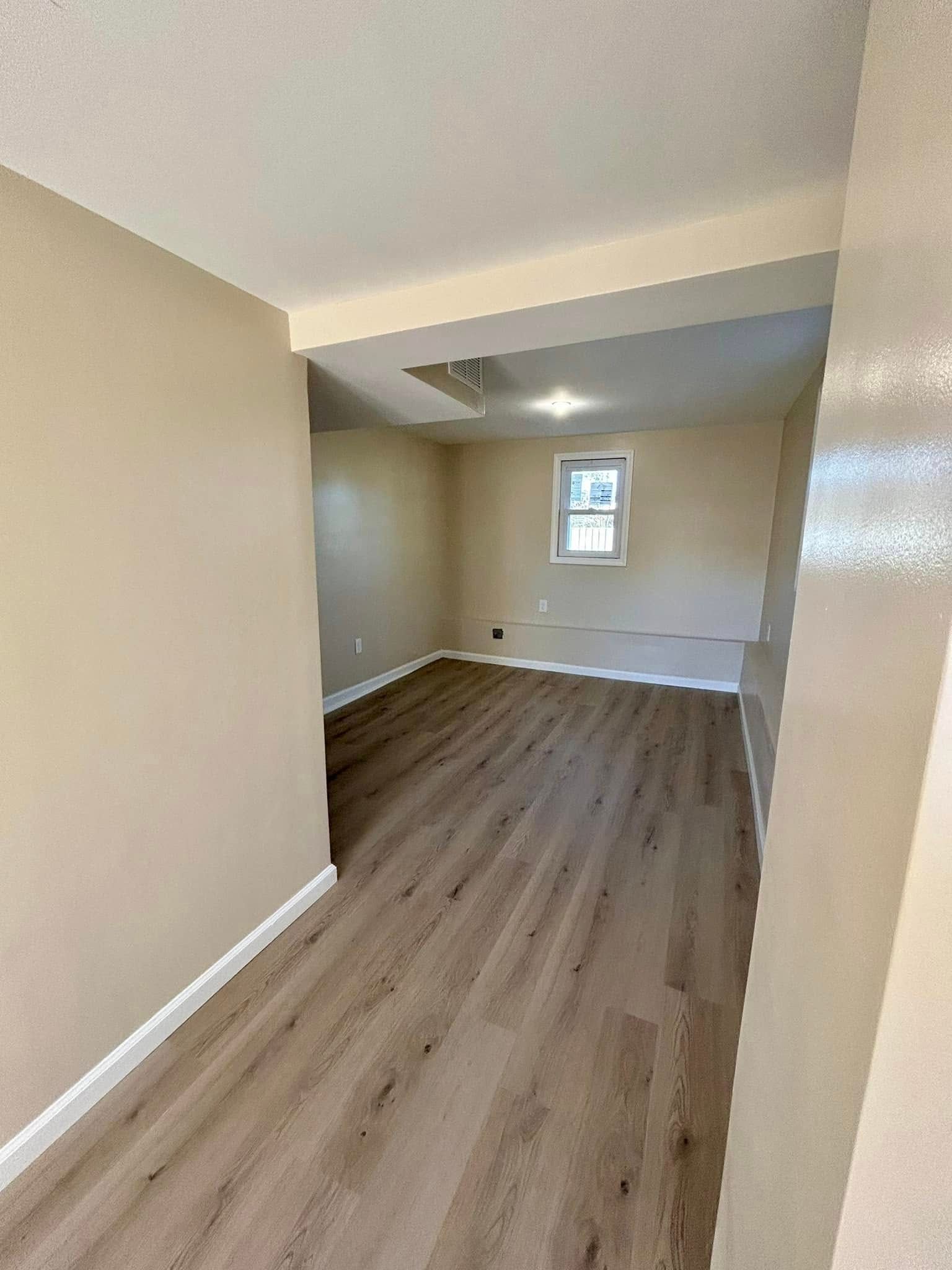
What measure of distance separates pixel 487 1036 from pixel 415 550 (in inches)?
154

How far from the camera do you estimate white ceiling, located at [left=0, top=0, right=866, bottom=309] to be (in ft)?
2.37

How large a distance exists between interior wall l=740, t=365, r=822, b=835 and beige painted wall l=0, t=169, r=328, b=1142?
198 centimetres

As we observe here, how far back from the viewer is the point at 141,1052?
4.59 feet

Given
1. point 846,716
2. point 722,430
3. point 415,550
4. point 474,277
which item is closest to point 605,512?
point 722,430

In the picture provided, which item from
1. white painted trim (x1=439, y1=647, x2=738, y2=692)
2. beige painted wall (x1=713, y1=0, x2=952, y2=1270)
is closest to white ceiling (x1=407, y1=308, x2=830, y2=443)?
beige painted wall (x1=713, y1=0, x2=952, y2=1270)

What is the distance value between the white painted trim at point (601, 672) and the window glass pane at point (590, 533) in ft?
3.68

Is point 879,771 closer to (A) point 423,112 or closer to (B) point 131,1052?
(A) point 423,112

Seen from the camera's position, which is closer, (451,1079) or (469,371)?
(451,1079)

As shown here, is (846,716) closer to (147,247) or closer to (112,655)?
(112,655)

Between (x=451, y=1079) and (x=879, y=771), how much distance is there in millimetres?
1480

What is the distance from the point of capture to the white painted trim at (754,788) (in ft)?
7.65

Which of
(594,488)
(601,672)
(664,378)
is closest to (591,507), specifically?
(594,488)

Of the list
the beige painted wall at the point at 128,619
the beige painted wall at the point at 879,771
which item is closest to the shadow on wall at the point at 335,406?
the beige painted wall at the point at 128,619

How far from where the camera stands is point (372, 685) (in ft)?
14.5
